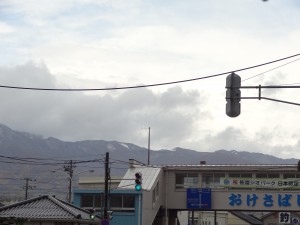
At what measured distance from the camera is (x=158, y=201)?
2248 inches

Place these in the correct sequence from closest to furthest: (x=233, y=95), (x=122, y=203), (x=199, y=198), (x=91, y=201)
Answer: (x=233, y=95), (x=122, y=203), (x=91, y=201), (x=199, y=198)

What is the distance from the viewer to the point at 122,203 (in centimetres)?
5281

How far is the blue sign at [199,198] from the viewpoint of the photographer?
56344 mm

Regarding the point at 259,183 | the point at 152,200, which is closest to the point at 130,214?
the point at 152,200

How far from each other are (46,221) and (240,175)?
25.5 m

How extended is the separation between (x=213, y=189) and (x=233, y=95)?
4033 cm

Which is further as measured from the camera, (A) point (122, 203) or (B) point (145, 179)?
(B) point (145, 179)

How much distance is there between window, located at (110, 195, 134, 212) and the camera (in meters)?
52.4

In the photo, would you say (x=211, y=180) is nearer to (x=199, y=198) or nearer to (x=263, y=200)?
(x=199, y=198)

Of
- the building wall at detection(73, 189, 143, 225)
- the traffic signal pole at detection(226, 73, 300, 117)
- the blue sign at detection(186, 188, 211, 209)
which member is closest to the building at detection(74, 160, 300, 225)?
the blue sign at detection(186, 188, 211, 209)

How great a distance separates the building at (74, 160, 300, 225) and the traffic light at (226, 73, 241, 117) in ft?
119

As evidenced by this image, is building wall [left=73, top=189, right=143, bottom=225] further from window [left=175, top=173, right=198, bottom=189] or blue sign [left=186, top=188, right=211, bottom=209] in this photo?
window [left=175, top=173, right=198, bottom=189]

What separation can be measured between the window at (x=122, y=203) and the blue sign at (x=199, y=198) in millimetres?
6577

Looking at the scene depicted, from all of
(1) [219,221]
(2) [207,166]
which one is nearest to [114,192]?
(2) [207,166]
